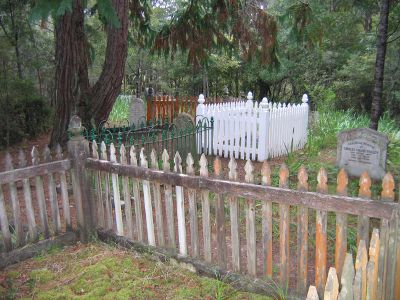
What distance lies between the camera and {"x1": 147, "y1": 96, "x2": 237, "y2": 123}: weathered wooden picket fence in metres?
11.2

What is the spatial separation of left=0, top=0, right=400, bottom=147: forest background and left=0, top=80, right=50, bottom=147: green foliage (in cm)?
3

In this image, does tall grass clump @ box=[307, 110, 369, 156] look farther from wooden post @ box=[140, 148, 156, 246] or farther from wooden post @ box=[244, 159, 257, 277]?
wooden post @ box=[244, 159, 257, 277]

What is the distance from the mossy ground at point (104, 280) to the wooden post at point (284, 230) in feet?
0.92

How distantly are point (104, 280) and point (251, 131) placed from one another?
5.52 meters

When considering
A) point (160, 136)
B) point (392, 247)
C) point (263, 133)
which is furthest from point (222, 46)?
point (392, 247)

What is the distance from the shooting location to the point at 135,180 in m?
3.65

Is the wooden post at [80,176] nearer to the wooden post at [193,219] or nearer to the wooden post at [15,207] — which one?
the wooden post at [15,207]

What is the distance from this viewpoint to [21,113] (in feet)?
32.8

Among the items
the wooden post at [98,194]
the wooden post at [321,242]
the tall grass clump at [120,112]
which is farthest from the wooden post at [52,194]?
the tall grass clump at [120,112]

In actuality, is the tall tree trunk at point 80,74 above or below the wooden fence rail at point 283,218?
above

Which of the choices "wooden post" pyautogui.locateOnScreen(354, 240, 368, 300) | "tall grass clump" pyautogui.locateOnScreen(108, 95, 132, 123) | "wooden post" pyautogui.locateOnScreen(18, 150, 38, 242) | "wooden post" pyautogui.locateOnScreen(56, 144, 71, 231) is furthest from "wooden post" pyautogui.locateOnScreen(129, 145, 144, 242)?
"tall grass clump" pyautogui.locateOnScreen(108, 95, 132, 123)

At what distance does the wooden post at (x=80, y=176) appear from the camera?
12.9 feet

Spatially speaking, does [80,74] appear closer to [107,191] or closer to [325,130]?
[107,191]

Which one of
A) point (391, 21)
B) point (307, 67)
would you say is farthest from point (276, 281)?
point (307, 67)
